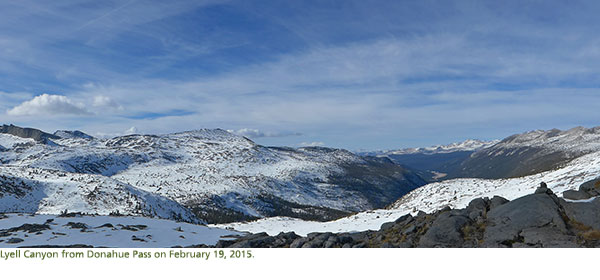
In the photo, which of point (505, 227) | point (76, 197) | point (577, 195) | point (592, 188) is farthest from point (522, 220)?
point (76, 197)

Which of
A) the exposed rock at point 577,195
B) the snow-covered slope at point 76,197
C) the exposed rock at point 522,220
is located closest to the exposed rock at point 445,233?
the exposed rock at point 522,220

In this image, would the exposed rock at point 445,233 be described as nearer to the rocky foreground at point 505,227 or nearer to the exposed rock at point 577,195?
the rocky foreground at point 505,227

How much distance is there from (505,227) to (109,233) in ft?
100

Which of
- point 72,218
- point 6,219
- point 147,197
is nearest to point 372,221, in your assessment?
point 72,218

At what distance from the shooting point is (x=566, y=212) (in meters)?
15.6

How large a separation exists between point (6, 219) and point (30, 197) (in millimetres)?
70839

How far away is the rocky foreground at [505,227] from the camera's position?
46.8 feet

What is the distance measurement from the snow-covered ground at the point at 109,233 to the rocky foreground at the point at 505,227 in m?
14.2

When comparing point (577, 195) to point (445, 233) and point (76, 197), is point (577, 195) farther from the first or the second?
point (76, 197)

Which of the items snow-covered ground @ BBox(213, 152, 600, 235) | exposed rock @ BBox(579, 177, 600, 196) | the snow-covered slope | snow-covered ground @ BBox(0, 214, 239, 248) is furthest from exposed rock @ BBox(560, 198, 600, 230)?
the snow-covered slope

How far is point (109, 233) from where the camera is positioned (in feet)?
95.7

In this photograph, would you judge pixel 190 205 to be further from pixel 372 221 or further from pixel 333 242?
pixel 333 242

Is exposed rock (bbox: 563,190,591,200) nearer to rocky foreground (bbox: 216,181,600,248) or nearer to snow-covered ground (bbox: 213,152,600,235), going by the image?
rocky foreground (bbox: 216,181,600,248)

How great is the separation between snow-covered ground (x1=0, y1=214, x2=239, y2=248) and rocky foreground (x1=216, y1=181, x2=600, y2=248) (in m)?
14.2
